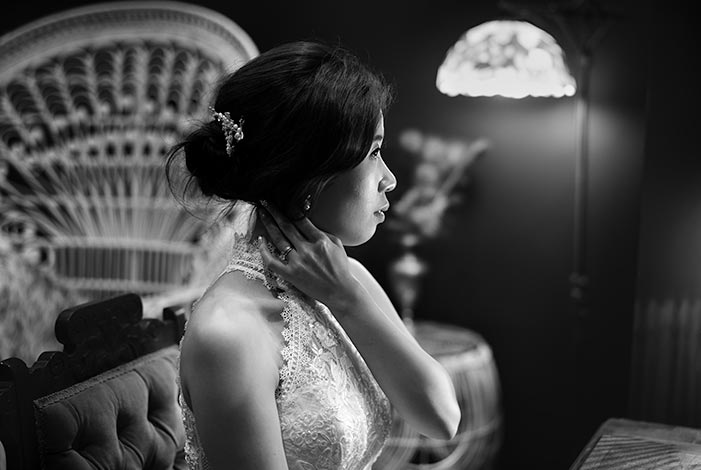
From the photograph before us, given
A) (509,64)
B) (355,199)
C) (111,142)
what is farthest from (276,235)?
(111,142)

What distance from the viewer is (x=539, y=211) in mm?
3512

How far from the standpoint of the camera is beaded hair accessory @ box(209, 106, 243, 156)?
1494 millimetres

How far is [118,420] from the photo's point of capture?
165 cm

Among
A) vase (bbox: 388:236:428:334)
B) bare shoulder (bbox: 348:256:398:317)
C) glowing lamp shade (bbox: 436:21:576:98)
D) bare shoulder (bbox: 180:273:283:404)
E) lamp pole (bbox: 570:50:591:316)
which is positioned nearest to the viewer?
bare shoulder (bbox: 180:273:283:404)

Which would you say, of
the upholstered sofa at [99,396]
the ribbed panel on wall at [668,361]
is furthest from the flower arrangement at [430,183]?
the upholstered sofa at [99,396]

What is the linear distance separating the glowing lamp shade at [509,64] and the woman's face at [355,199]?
153 cm

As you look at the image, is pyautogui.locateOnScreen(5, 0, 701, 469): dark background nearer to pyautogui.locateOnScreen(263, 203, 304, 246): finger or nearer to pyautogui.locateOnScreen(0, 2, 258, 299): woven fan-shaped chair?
pyautogui.locateOnScreen(0, 2, 258, 299): woven fan-shaped chair

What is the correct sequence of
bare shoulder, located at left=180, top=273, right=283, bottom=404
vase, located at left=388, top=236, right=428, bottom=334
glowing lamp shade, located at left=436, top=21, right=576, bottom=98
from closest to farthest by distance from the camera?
bare shoulder, located at left=180, top=273, right=283, bottom=404 < glowing lamp shade, located at left=436, top=21, right=576, bottom=98 < vase, located at left=388, top=236, right=428, bottom=334

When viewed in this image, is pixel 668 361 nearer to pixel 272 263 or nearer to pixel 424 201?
pixel 424 201

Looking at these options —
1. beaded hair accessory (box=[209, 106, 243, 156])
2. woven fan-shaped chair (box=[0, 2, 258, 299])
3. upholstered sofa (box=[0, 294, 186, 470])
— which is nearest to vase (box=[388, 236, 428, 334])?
woven fan-shaped chair (box=[0, 2, 258, 299])

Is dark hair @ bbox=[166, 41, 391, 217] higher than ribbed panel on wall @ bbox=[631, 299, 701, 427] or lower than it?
higher

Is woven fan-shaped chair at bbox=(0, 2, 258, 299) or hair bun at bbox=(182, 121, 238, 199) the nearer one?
hair bun at bbox=(182, 121, 238, 199)

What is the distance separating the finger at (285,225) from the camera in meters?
1.54

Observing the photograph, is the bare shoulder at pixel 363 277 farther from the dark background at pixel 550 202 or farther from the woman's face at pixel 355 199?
the dark background at pixel 550 202
